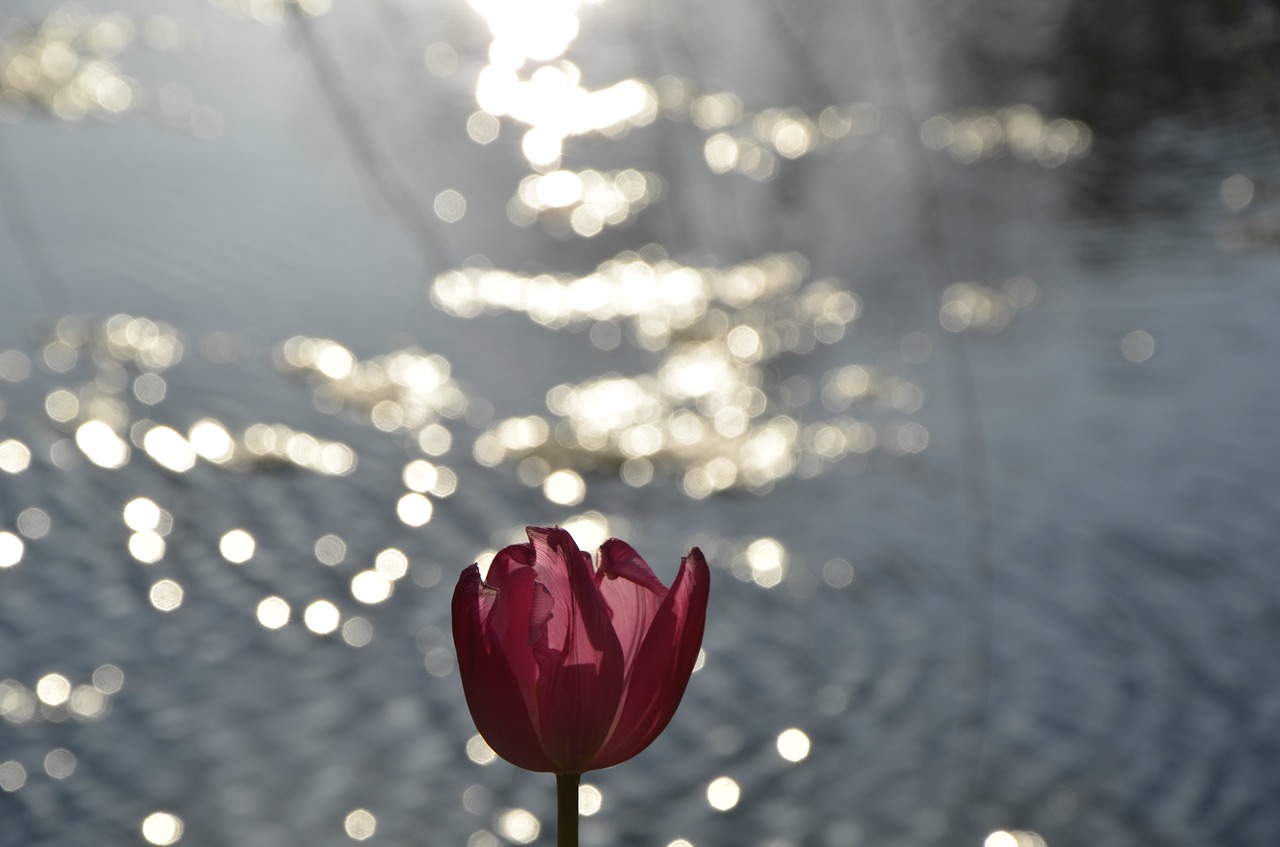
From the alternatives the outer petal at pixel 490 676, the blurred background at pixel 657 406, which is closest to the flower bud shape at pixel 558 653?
the outer petal at pixel 490 676

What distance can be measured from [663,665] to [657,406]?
2.73 ft

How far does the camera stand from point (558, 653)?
1.13ft

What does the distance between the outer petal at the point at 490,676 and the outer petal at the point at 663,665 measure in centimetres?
2

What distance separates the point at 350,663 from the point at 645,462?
376 millimetres

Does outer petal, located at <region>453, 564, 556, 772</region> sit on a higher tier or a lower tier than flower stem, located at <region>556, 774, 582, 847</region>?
higher

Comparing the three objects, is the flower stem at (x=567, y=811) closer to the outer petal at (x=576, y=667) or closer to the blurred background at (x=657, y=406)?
the outer petal at (x=576, y=667)

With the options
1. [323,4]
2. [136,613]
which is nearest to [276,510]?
[136,613]

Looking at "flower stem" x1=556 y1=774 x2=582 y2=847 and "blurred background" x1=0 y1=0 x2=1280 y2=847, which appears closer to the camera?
"flower stem" x1=556 y1=774 x2=582 y2=847

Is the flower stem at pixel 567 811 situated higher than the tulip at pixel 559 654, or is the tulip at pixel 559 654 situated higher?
the tulip at pixel 559 654

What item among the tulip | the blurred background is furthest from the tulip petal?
the blurred background

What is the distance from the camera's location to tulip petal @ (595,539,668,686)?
36 centimetres

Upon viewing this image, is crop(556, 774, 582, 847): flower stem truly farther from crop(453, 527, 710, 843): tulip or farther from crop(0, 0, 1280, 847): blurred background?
crop(0, 0, 1280, 847): blurred background

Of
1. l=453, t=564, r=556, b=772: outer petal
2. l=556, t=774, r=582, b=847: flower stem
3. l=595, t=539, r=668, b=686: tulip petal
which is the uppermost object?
l=595, t=539, r=668, b=686: tulip petal

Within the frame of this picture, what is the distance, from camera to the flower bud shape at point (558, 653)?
34 cm
